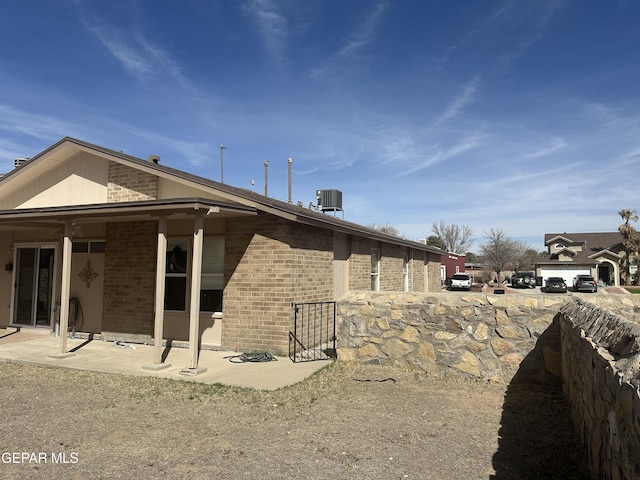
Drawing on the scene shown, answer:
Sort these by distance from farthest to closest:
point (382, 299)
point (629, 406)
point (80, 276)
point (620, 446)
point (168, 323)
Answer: point (80, 276), point (168, 323), point (382, 299), point (620, 446), point (629, 406)

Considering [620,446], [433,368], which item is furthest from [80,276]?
[620,446]

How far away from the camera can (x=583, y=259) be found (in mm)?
51500

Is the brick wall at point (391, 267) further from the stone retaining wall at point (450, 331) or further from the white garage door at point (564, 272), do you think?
the white garage door at point (564, 272)

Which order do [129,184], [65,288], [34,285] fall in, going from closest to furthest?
1. [65,288]
2. [129,184]
3. [34,285]

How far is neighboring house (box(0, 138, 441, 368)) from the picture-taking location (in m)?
8.52

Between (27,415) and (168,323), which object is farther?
(168,323)

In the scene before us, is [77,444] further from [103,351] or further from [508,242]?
[508,242]

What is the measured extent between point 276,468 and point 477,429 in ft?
Answer: 7.68

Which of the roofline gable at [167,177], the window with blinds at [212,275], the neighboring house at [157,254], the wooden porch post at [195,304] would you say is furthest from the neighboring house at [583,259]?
the wooden porch post at [195,304]

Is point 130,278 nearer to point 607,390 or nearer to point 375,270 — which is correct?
point 375,270

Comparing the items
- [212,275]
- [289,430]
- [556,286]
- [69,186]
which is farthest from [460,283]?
[289,430]

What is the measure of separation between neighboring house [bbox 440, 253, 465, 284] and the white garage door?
8.78 m

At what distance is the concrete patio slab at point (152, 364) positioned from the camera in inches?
278

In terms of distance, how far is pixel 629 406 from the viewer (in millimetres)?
2330
